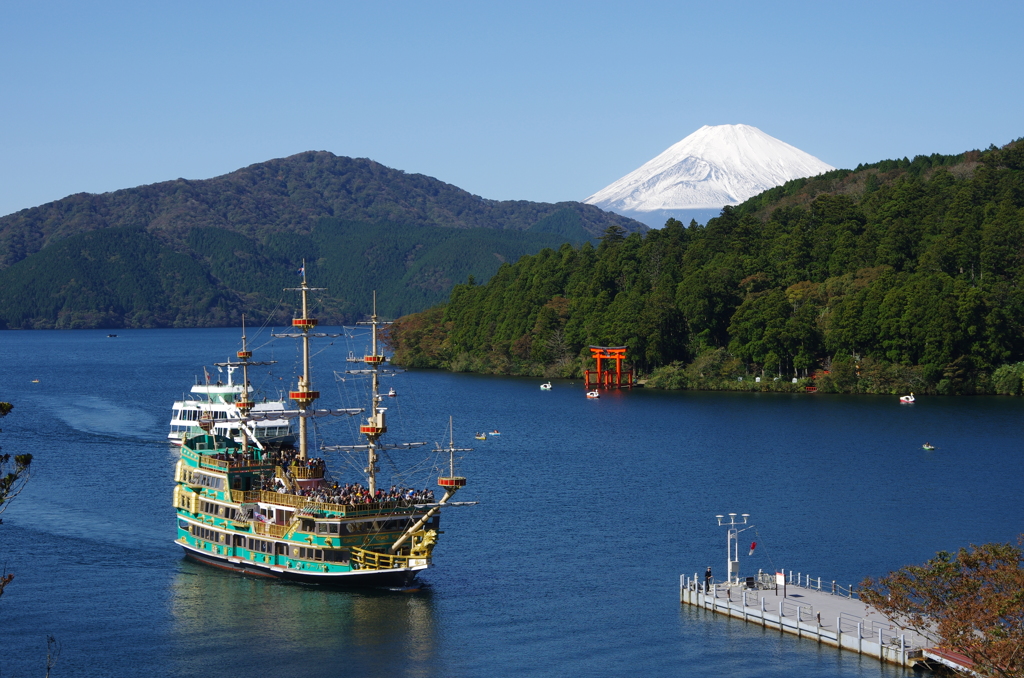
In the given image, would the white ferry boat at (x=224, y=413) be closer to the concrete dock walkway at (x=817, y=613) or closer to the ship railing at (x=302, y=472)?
the ship railing at (x=302, y=472)

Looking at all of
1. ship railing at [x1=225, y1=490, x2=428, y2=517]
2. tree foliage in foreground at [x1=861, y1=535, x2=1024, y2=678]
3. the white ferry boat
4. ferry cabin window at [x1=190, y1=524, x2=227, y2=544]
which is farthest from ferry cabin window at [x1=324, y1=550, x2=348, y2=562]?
the white ferry boat

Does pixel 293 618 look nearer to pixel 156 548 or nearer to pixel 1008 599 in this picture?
pixel 156 548

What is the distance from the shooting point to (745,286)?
140 meters

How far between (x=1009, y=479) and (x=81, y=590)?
50.3 m

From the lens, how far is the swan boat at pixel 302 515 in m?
50.7

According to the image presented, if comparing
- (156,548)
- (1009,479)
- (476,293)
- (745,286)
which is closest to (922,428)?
(1009,479)

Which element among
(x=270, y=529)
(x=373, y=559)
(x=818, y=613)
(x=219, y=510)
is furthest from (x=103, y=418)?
(x=818, y=613)

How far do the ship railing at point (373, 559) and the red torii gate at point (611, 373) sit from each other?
84.9 meters

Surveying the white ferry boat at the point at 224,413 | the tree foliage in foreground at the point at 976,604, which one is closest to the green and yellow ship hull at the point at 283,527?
the tree foliage in foreground at the point at 976,604

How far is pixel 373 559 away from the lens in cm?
5069

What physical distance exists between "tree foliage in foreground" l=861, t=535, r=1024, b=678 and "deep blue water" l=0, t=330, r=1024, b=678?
4.03 metres

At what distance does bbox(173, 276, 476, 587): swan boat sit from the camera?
50681mm

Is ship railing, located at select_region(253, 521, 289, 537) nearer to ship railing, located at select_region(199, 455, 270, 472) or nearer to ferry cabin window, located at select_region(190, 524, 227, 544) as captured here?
ferry cabin window, located at select_region(190, 524, 227, 544)

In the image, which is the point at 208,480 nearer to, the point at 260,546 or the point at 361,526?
the point at 260,546
